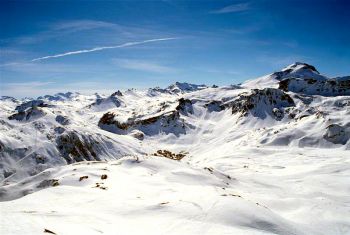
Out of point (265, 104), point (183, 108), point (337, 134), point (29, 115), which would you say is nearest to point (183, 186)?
point (337, 134)

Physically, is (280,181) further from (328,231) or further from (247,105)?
(247,105)

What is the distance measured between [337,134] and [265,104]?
7803cm

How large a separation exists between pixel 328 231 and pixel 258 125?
139 meters

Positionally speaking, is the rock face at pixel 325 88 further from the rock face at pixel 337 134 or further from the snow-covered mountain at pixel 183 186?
the rock face at pixel 337 134

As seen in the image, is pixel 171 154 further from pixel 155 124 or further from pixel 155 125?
pixel 155 124

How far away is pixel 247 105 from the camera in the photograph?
17350 centimetres

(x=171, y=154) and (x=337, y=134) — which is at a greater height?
(x=337, y=134)

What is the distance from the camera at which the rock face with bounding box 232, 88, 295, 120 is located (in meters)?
166

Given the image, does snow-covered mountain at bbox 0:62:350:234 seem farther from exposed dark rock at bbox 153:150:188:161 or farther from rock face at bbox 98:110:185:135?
rock face at bbox 98:110:185:135

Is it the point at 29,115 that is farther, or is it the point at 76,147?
the point at 29,115

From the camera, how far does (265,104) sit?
172 m

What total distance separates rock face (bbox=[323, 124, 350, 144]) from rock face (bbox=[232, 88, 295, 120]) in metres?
65.8

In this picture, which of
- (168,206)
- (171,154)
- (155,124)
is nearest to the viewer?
(168,206)

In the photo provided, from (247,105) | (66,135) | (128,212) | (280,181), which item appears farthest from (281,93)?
(128,212)
